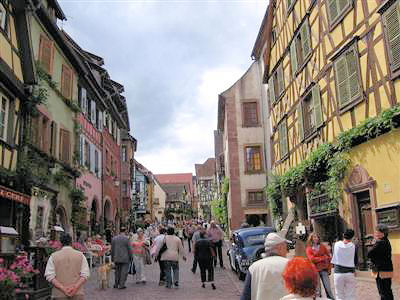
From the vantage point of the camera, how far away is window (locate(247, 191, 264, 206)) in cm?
3317

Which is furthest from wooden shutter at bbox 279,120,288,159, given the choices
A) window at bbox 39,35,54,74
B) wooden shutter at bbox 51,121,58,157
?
window at bbox 39,35,54,74

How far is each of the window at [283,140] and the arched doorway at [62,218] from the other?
9.75 meters

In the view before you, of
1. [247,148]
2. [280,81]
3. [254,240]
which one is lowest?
[254,240]

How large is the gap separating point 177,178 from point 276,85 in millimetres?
120173

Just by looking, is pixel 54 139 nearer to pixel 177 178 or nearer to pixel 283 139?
pixel 283 139

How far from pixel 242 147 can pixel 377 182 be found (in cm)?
2178

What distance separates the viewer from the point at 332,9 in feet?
48.8

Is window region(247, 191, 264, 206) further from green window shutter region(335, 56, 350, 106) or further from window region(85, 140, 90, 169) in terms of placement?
green window shutter region(335, 56, 350, 106)

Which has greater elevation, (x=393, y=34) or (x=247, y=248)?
(x=393, y=34)

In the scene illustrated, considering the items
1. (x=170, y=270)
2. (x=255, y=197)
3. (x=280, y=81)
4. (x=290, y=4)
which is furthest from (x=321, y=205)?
(x=255, y=197)

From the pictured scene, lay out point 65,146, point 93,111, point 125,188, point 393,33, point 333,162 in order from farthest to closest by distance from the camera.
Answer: point 125,188 < point 93,111 < point 65,146 < point 333,162 < point 393,33

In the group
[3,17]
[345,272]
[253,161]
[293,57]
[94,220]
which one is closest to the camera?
[345,272]

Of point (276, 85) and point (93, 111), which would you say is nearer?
point (276, 85)

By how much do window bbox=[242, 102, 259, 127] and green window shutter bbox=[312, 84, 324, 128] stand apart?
1758cm
